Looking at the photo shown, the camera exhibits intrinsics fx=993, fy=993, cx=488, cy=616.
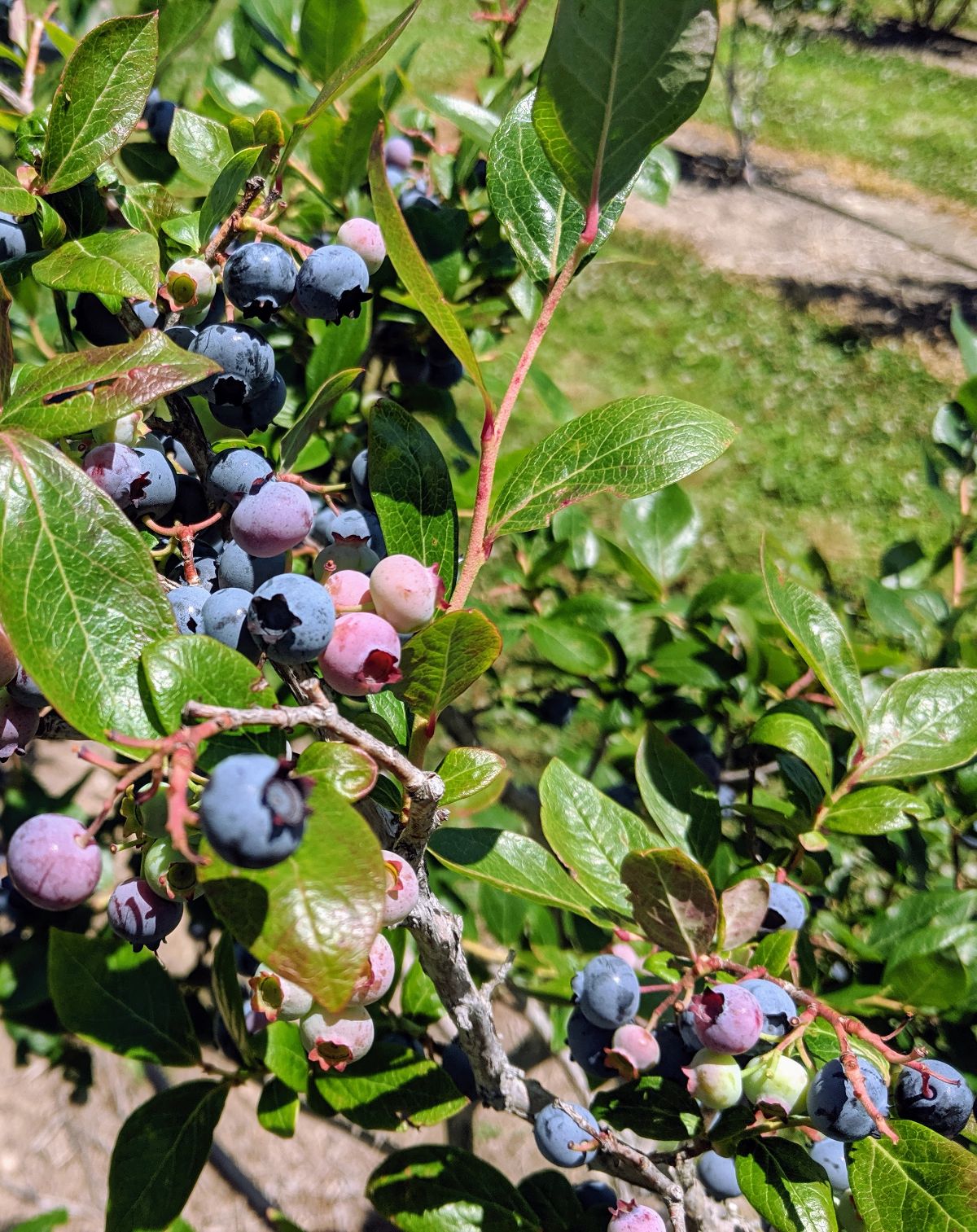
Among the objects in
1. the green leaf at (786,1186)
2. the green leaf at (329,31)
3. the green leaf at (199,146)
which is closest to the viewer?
the green leaf at (786,1186)

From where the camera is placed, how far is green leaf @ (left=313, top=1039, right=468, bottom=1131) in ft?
3.05

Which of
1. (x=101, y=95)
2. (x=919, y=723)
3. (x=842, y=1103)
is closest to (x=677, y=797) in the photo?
(x=919, y=723)

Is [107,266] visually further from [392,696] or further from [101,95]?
[392,696]

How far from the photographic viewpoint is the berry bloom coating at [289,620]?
0.53 meters

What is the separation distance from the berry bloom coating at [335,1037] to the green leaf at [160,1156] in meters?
0.33

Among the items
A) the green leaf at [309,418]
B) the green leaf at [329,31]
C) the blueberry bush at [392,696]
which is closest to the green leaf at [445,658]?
the blueberry bush at [392,696]

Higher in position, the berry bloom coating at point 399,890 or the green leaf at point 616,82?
the green leaf at point 616,82

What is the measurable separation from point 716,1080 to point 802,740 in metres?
0.33

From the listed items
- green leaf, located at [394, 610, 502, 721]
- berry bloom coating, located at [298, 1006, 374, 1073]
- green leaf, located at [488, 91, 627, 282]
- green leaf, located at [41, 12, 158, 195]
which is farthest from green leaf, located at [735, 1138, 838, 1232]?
green leaf, located at [41, 12, 158, 195]

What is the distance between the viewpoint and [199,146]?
854 mm

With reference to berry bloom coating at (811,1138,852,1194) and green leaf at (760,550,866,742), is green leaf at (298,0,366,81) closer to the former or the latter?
green leaf at (760,550,866,742)

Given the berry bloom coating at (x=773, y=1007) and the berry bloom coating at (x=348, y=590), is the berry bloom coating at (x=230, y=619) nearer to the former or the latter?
the berry bloom coating at (x=348, y=590)

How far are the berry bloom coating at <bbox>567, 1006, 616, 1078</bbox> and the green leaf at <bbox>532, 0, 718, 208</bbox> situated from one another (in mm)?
717

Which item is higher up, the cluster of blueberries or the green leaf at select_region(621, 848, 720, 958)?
the green leaf at select_region(621, 848, 720, 958)
